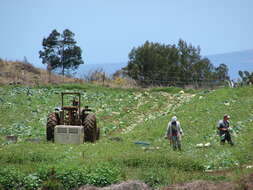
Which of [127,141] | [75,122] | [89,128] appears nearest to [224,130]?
[127,141]

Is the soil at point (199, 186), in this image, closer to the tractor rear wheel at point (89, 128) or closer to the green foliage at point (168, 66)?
the tractor rear wheel at point (89, 128)

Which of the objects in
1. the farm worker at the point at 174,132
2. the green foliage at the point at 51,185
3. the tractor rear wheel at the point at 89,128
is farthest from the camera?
the tractor rear wheel at the point at 89,128

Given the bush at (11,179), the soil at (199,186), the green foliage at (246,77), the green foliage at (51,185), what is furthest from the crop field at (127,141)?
the green foliage at (246,77)

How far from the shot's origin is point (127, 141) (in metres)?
20.5

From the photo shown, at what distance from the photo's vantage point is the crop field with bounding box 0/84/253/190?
509 inches

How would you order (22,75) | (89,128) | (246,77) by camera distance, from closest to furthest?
1. (89,128)
2. (246,77)
3. (22,75)

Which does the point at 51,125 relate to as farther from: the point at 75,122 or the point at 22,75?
the point at 22,75

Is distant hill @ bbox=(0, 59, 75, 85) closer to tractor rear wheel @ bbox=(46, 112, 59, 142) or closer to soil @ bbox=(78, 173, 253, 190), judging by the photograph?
tractor rear wheel @ bbox=(46, 112, 59, 142)

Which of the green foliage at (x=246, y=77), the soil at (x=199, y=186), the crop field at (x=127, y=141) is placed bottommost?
the soil at (x=199, y=186)

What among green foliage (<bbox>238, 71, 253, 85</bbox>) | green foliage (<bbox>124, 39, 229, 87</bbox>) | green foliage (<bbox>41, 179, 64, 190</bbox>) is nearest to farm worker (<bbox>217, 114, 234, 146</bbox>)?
green foliage (<bbox>41, 179, 64, 190</bbox>)

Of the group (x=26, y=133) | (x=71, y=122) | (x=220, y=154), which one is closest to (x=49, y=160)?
(x=71, y=122)

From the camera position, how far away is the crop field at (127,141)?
12.9 metres

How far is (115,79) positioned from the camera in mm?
46812

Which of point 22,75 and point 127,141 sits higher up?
point 22,75
